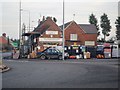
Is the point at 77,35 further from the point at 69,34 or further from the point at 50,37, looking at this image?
the point at 50,37

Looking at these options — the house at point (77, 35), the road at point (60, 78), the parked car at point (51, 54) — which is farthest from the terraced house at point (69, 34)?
the road at point (60, 78)

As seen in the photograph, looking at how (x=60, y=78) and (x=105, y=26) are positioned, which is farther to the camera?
(x=105, y=26)

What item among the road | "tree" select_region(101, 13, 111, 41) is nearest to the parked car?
the road

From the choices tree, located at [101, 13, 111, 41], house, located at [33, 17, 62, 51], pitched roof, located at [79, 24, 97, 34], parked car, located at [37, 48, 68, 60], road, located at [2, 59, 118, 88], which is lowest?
road, located at [2, 59, 118, 88]

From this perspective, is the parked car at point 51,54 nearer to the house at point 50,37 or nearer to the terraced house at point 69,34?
the house at point 50,37

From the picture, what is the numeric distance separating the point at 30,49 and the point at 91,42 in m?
28.9

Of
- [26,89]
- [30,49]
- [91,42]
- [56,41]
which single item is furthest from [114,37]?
[26,89]

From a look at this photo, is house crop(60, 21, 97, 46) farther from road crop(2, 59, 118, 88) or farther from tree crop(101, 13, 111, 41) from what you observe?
road crop(2, 59, 118, 88)

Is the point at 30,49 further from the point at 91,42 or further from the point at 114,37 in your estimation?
the point at 114,37

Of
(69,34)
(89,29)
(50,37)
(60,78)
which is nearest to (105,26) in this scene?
(89,29)

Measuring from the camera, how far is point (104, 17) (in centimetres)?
11456

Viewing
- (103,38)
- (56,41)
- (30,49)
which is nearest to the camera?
(30,49)

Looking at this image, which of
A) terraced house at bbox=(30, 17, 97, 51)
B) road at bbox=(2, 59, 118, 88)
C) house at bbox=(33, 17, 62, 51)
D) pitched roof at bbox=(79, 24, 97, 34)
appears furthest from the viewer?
pitched roof at bbox=(79, 24, 97, 34)

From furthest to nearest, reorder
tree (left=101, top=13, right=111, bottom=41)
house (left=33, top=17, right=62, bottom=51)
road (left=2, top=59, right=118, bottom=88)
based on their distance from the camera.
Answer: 1. tree (left=101, top=13, right=111, bottom=41)
2. house (left=33, top=17, right=62, bottom=51)
3. road (left=2, top=59, right=118, bottom=88)
